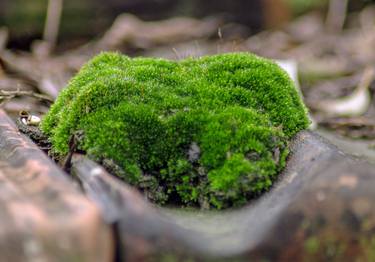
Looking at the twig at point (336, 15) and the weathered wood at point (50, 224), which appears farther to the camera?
the twig at point (336, 15)

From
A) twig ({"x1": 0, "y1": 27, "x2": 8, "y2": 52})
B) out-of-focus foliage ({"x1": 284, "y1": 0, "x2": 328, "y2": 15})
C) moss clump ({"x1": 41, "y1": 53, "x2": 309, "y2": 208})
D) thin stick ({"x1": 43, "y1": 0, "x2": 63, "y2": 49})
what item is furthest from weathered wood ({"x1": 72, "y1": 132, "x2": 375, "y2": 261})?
out-of-focus foliage ({"x1": 284, "y1": 0, "x2": 328, "y2": 15})

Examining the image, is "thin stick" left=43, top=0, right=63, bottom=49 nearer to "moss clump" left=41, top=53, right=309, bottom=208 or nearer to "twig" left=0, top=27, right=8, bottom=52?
"twig" left=0, top=27, right=8, bottom=52

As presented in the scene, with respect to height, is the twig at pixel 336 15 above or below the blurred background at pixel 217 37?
above

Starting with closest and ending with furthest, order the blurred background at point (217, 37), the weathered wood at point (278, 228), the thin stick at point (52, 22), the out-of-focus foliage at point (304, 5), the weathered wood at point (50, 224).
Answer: the weathered wood at point (50, 224) → the weathered wood at point (278, 228) → the blurred background at point (217, 37) → the thin stick at point (52, 22) → the out-of-focus foliage at point (304, 5)

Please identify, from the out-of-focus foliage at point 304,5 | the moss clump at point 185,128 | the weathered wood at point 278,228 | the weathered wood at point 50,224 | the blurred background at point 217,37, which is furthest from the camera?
the out-of-focus foliage at point 304,5

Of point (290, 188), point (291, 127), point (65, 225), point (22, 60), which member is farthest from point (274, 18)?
point (65, 225)

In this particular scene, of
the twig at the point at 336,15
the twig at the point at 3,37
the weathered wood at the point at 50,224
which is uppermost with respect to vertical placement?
the twig at the point at 336,15

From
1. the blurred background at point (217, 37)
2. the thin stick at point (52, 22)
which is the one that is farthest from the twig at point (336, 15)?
the thin stick at point (52, 22)

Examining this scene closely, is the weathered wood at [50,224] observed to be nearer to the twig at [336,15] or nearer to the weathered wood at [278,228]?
the weathered wood at [278,228]
